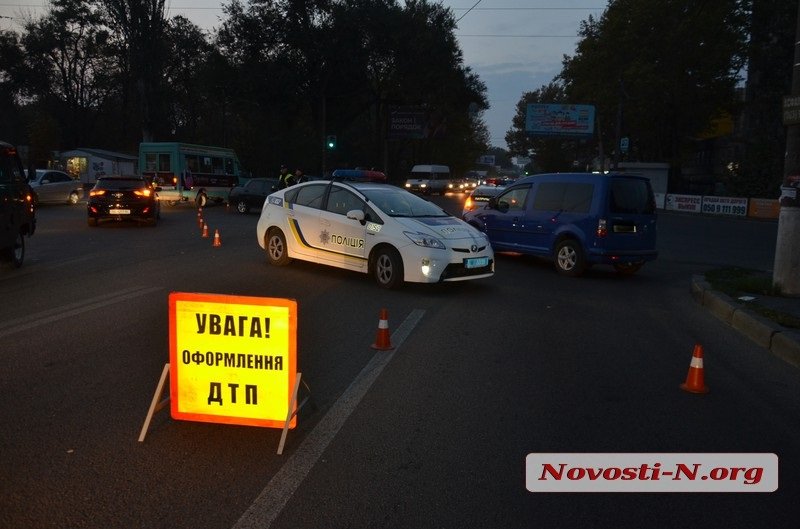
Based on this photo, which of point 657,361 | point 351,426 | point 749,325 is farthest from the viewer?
point 749,325

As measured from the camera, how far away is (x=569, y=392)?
219 inches

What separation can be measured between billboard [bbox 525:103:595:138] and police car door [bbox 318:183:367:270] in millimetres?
54284

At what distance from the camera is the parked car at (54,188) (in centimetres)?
2970

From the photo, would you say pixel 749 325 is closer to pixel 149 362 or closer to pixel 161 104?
pixel 149 362

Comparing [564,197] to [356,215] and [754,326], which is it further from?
[754,326]

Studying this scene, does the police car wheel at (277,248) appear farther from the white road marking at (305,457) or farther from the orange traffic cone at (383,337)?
the white road marking at (305,457)

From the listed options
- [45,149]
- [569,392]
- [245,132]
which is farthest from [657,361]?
[45,149]

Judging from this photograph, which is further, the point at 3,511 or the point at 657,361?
the point at 657,361

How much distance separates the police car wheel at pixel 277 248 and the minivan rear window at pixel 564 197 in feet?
16.2

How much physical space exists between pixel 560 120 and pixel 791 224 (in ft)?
188

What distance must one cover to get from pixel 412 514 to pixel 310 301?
6.00 meters

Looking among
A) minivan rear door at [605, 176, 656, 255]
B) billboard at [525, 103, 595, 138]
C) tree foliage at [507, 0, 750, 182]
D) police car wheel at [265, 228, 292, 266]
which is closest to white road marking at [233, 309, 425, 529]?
police car wheel at [265, 228, 292, 266]

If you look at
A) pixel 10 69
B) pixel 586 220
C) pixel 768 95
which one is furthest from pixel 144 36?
pixel 768 95

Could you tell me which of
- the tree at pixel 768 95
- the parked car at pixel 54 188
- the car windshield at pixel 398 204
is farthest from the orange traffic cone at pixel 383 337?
the tree at pixel 768 95
